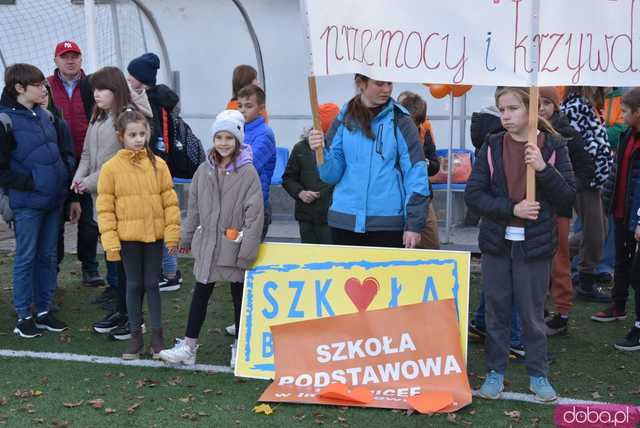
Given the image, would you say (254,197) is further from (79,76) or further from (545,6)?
(79,76)

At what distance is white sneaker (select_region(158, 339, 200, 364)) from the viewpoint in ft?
20.3

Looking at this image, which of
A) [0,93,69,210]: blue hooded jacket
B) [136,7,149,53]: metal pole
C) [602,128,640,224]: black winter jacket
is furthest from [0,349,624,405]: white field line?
[136,7,149,53]: metal pole

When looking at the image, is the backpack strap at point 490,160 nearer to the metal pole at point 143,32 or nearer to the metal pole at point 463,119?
the metal pole at point 463,119

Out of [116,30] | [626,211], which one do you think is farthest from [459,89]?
[116,30]

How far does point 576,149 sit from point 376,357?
2250 mm

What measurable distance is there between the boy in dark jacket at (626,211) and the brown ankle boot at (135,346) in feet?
10.9

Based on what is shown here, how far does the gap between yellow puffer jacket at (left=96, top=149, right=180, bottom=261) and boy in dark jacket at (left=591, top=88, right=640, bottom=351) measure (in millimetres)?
3274

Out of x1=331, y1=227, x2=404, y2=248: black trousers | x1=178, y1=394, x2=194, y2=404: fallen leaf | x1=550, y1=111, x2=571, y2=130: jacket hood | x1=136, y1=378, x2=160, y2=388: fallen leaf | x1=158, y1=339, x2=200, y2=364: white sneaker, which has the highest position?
x1=550, y1=111, x2=571, y2=130: jacket hood

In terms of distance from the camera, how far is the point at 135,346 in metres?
6.45

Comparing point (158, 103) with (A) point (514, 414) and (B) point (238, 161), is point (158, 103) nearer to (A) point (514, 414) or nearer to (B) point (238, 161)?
(B) point (238, 161)

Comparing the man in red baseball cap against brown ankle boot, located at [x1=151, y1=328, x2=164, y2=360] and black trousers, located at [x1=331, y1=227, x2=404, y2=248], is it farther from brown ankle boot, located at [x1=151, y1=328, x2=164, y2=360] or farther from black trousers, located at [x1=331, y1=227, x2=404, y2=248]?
black trousers, located at [x1=331, y1=227, x2=404, y2=248]

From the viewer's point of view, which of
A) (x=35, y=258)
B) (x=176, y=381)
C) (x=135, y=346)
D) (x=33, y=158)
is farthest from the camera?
(x=35, y=258)

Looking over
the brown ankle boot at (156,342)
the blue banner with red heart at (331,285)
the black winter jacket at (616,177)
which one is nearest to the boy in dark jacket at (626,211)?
the black winter jacket at (616,177)

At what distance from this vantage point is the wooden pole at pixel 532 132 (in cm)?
517
